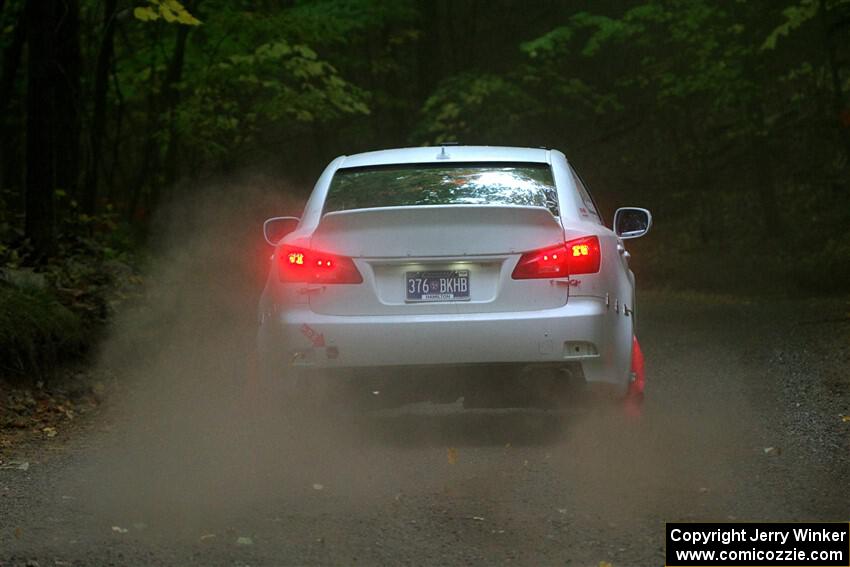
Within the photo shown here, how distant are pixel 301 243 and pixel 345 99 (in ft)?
52.8

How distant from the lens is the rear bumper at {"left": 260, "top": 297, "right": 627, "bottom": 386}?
7.98m

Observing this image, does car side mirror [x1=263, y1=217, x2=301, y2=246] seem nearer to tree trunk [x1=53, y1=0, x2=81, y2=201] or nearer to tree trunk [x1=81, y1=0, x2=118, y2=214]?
tree trunk [x1=53, y1=0, x2=81, y2=201]

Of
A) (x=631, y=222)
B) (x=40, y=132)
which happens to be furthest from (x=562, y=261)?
(x=40, y=132)

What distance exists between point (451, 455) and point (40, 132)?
7602 millimetres

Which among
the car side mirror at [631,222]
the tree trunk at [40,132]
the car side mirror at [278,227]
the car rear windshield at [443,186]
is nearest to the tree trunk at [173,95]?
the tree trunk at [40,132]

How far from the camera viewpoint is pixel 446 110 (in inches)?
1058

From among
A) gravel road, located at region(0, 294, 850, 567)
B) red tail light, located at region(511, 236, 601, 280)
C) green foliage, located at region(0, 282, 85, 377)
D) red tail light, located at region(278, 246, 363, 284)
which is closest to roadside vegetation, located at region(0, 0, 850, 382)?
green foliage, located at region(0, 282, 85, 377)

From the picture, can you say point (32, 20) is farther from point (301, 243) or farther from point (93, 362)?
point (301, 243)

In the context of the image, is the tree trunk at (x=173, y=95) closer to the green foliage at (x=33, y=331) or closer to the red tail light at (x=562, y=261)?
the green foliage at (x=33, y=331)

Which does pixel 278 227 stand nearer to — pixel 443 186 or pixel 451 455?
pixel 443 186

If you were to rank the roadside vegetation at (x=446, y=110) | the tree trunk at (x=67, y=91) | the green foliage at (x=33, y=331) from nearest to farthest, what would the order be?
the green foliage at (x=33, y=331) < the tree trunk at (x=67, y=91) < the roadside vegetation at (x=446, y=110)

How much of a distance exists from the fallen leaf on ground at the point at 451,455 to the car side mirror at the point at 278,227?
5.78ft

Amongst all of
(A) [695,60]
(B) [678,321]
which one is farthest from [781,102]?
(B) [678,321]

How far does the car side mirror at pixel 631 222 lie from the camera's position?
964 centimetres
